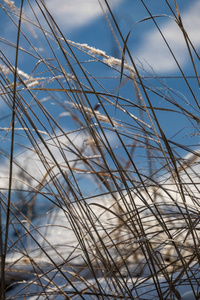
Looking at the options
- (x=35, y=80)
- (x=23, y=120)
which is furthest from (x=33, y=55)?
(x=23, y=120)

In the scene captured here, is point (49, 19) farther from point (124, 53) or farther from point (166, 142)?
point (166, 142)

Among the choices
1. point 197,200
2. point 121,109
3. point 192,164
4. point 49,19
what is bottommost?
point 197,200

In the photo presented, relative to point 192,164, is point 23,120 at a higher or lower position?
higher

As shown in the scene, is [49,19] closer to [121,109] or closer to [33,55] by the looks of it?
[33,55]

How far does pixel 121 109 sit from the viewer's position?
81cm

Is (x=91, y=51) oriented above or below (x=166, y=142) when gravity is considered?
above

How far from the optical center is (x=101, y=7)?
29.6 inches

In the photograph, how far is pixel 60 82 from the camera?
80 centimetres

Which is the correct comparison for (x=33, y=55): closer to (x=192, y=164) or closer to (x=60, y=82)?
(x=60, y=82)

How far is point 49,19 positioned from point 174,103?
36 cm

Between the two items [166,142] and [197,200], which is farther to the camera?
[197,200]

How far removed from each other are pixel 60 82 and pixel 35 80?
0.39 ft

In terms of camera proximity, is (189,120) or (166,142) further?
(189,120)

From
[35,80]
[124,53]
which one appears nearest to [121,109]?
[124,53]
